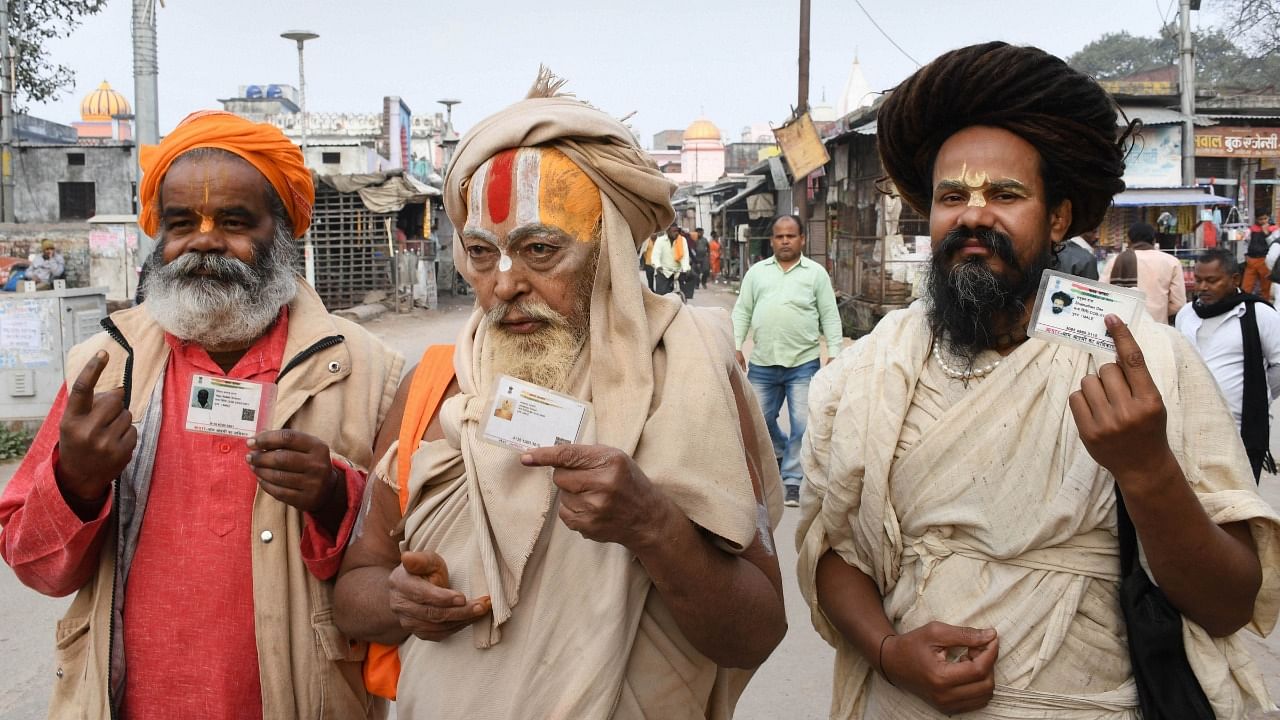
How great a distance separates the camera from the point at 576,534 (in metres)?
1.96

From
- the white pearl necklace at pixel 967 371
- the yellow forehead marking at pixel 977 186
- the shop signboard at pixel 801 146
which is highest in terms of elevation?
the shop signboard at pixel 801 146

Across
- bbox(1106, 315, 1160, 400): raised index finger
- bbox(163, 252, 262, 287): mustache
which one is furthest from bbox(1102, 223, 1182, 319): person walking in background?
bbox(163, 252, 262, 287): mustache

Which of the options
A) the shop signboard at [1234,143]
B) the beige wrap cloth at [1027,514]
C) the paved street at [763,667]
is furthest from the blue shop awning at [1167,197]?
the beige wrap cloth at [1027,514]

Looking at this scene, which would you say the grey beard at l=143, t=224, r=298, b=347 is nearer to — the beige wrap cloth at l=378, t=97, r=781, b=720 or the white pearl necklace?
the beige wrap cloth at l=378, t=97, r=781, b=720

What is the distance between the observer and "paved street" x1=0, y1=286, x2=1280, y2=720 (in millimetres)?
4340

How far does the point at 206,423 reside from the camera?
2064 millimetres

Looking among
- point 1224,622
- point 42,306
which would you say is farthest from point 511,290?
point 42,306

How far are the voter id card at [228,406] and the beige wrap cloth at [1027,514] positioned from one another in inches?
48.1

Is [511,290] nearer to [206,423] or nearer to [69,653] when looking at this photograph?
[206,423]

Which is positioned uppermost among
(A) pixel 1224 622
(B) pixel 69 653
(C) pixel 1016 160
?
(C) pixel 1016 160

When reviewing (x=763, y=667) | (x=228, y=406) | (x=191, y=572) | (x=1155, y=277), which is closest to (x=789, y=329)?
(x=1155, y=277)

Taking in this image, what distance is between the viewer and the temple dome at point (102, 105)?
70188mm

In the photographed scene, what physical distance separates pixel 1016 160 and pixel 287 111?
46786 millimetres

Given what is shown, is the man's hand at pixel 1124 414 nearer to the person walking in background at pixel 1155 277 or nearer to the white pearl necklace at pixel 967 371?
the white pearl necklace at pixel 967 371
